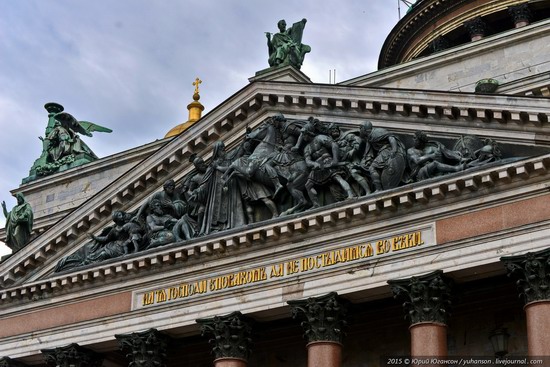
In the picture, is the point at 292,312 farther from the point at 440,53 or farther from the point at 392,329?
the point at 440,53

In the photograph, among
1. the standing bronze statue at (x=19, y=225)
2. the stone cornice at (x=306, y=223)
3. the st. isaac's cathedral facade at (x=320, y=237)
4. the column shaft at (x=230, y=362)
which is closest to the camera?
the stone cornice at (x=306, y=223)

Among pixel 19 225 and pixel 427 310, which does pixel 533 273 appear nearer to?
pixel 427 310

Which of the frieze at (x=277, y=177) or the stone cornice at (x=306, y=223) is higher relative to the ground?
the frieze at (x=277, y=177)

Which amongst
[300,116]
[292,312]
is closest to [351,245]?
[292,312]

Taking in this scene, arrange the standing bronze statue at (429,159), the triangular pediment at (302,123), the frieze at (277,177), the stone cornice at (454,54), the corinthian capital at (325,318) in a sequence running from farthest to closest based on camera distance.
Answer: the stone cornice at (454,54) < the frieze at (277,177) < the corinthian capital at (325,318) < the standing bronze statue at (429,159) < the triangular pediment at (302,123)

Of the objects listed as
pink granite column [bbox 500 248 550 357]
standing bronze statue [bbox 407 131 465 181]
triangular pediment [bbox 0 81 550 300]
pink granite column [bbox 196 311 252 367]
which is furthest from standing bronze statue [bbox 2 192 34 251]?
pink granite column [bbox 500 248 550 357]

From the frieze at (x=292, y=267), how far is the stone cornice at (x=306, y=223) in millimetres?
457

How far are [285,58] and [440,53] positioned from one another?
178 inches

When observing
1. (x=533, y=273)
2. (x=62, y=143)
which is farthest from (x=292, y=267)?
(x=62, y=143)

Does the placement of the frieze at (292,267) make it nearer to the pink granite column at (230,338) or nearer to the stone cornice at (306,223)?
the stone cornice at (306,223)

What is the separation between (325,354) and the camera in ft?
74.3

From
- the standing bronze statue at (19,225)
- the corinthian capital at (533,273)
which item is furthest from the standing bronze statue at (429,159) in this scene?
the standing bronze statue at (19,225)

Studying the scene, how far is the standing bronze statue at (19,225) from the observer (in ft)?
97.0

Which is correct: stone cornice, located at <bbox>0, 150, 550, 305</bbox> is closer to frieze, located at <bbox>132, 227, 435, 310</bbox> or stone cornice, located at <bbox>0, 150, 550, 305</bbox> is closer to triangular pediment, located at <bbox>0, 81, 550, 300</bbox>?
triangular pediment, located at <bbox>0, 81, 550, 300</bbox>
